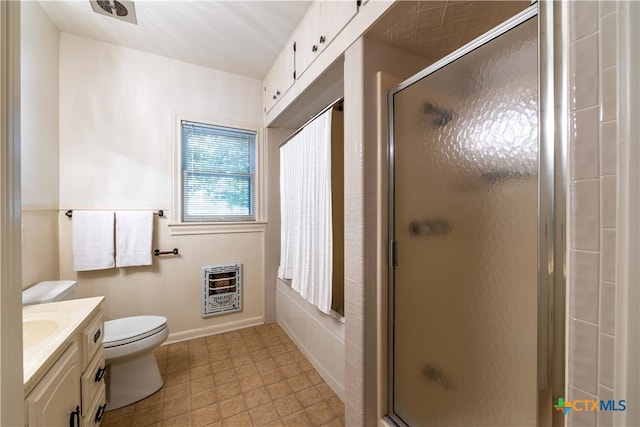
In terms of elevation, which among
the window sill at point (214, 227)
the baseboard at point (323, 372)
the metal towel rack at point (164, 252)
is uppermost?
the window sill at point (214, 227)

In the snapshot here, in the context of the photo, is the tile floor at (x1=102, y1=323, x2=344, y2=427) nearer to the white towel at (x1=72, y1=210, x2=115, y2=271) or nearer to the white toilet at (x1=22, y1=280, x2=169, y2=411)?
the white toilet at (x1=22, y1=280, x2=169, y2=411)

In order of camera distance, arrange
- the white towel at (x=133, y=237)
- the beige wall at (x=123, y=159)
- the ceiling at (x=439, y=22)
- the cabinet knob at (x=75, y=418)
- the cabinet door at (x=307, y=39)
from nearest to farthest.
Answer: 1. the cabinet knob at (x=75, y=418)
2. the ceiling at (x=439, y=22)
3. the cabinet door at (x=307, y=39)
4. the beige wall at (x=123, y=159)
5. the white towel at (x=133, y=237)

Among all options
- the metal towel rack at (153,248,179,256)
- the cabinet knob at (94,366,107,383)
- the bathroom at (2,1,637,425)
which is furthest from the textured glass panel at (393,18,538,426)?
the metal towel rack at (153,248,179,256)

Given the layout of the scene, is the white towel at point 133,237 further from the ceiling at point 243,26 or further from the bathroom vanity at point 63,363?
the ceiling at point 243,26

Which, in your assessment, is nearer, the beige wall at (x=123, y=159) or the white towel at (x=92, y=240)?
the beige wall at (x=123, y=159)

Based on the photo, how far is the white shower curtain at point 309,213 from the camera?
1647 mm

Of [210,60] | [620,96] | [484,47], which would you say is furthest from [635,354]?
[210,60]

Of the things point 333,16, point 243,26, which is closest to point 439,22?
point 333,16

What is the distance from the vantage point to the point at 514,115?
79cm

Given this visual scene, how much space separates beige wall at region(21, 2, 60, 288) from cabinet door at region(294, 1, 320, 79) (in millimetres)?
1586

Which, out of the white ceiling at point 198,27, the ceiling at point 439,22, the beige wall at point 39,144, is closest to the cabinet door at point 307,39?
the white ceiling at point 198,27

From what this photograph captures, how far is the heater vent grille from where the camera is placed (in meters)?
2.37

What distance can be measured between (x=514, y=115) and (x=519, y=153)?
12 centimetres

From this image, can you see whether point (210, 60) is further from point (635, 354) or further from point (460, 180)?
point (635, 354)
